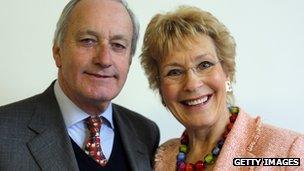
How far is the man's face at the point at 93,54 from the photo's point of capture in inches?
61.6

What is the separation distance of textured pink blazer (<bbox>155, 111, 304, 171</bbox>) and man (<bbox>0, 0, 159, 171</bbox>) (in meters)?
0.43

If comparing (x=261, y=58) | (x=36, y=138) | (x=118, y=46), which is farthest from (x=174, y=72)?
(x=261, y=58)

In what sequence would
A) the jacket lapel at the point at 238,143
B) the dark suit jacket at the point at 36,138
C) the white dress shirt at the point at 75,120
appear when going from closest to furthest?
1. the dark suit jacket at the point at 36,138
2. the jacket lapel at the point at 238,143
3. the white dress shirt at the point at 75,120

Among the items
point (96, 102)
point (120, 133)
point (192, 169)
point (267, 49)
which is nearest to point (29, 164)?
point (96, 102)

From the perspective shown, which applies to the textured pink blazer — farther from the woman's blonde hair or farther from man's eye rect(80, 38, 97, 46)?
man's eye rect(80, 38, 97, 46)

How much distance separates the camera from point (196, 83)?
157 cm

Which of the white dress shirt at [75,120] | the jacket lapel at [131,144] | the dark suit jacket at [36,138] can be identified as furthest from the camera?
the jacket lapel at [131,144]

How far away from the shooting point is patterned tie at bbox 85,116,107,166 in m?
1.59

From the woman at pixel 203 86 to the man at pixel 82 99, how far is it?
6.8 inches

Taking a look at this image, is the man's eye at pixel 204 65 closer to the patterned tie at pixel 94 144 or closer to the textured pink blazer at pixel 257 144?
the textured pink blazer at pixel 257 144

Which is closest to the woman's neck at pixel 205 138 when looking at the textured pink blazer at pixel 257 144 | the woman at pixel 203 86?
the woman at pixel 203 86

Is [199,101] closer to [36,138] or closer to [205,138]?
[205,138]

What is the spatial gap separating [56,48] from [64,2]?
55cm

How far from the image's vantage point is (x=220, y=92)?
1.61m
